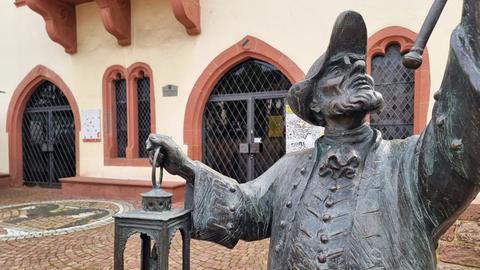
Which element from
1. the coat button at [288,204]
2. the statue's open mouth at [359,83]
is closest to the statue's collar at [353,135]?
the statue's open mouth at [359,83]

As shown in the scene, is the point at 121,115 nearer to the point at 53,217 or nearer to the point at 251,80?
the point at 53,217

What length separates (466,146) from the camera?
0.80 metres

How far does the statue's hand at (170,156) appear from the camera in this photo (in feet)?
4.14

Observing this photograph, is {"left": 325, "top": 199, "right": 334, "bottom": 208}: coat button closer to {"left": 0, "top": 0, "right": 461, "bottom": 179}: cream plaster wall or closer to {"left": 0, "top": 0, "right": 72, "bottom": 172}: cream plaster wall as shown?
{"left": 0, "top": 0, "right": 461, "bottom": 179}: cream plaster wall

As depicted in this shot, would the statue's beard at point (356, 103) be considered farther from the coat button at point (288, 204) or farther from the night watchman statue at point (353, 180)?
the coat button at point (288, 204)

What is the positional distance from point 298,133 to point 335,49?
5.30m

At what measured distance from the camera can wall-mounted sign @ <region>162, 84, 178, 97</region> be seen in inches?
294

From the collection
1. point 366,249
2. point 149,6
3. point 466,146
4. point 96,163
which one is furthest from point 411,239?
point 96,163

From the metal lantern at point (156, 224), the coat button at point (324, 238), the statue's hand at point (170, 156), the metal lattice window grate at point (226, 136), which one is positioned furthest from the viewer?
the metal lattice window grate at point (226, 136)

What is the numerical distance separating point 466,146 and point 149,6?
7.78 m

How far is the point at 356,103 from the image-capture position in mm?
1095

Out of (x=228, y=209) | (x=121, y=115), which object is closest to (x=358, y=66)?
(x=228, y=209)

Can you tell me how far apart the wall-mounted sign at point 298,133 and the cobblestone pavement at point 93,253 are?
2.07 meters

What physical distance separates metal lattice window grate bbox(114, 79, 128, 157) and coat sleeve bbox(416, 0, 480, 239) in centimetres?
782
